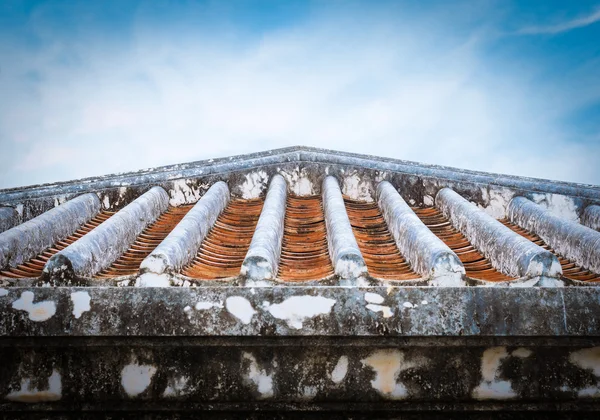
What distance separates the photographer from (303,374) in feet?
8.50

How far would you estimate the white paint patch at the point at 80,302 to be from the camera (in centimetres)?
246

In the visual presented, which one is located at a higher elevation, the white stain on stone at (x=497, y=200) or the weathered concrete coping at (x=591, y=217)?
the white stain on stone at (x=497, y=200)

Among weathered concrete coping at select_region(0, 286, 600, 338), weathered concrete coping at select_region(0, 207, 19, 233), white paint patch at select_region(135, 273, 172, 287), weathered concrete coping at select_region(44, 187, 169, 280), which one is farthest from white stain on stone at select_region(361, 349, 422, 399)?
weathered concrete coping at select_region(0, 207, 19, 233)

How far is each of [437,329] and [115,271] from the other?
1.99m

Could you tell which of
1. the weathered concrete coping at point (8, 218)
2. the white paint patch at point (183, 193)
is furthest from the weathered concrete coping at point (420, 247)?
the weathered concrete coping at point (8, 218)

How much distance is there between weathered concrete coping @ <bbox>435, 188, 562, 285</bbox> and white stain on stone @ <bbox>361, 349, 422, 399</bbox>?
83cm

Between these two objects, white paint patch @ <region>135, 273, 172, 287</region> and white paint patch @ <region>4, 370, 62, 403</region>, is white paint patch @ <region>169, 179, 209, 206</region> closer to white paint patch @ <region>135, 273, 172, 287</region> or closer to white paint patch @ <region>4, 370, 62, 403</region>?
white paint patch @ <region>135, 273, 172, 287</region>

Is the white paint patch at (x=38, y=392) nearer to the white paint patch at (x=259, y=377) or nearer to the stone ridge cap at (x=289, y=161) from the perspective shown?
the white paint patch at (x=259, y=377)

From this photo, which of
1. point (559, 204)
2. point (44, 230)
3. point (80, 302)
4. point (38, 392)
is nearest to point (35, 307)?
point (80, 302)

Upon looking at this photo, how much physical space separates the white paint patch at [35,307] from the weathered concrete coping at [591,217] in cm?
427

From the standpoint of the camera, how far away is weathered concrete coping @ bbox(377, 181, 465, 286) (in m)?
2.62

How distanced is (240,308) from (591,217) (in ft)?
11.8

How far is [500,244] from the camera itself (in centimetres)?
325

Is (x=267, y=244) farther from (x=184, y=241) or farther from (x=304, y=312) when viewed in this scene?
(x=304, y=312)
